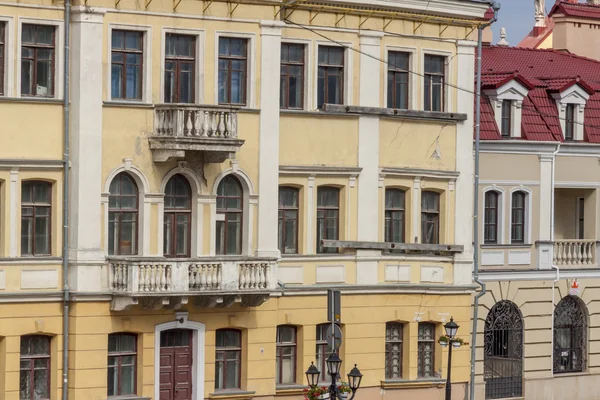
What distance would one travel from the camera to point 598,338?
64.4 m

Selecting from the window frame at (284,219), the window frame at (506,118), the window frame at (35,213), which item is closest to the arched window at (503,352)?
the window frame at (506,118)

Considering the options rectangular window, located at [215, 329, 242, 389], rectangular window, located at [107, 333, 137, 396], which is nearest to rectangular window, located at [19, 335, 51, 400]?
rectangular window, located at [107, 333, 137, 396]

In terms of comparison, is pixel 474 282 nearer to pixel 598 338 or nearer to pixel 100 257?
pixel 598 338

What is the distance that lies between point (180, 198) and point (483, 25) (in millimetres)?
10845

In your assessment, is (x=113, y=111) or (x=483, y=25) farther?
(x=483, y=25)

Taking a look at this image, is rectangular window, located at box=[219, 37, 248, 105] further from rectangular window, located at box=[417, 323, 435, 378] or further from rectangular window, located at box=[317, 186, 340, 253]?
rectangular window, located at box=[417, 323, 435, 378]

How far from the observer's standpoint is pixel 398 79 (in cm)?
5694

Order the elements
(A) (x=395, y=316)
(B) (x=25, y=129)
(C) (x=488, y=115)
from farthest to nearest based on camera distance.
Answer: (C) (x=488, y=115) < (A) (x=395, y=316) < (B) (x=25, y=129)

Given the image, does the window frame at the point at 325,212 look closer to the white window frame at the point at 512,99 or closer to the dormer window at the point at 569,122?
the white window frame at the point at 512,99

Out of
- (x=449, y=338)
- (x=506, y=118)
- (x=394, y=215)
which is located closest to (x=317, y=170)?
(x=394, y=215)

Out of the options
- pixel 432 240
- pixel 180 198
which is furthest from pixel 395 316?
pixel 180 198

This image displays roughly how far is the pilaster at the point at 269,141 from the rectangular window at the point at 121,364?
402 cm

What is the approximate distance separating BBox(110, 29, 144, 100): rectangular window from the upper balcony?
74 centimetres

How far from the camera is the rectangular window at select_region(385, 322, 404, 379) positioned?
5718 centimetres
